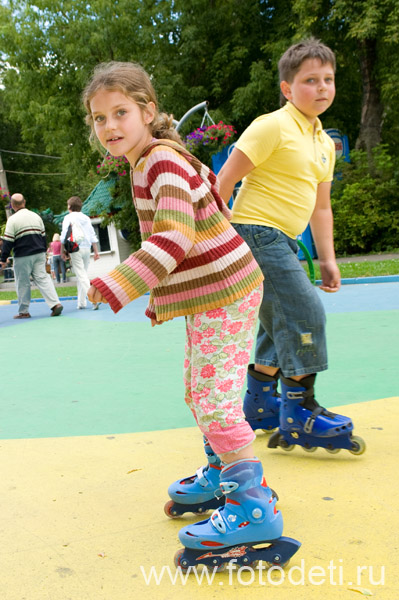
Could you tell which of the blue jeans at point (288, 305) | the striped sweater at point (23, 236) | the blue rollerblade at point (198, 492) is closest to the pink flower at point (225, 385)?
the blue rollerblade at point (198, 492)

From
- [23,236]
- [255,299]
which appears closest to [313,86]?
[255,299]

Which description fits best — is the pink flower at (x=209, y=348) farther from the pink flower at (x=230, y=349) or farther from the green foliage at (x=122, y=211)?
the green foliage at (x=122, y=211)

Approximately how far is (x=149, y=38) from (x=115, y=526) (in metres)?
22.4

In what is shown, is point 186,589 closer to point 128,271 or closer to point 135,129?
point 128,271

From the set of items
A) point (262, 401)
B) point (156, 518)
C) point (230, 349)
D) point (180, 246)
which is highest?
point (180, 246)

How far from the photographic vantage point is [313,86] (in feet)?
10.1

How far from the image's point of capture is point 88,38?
76.2ft

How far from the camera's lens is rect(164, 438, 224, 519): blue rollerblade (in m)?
2.54

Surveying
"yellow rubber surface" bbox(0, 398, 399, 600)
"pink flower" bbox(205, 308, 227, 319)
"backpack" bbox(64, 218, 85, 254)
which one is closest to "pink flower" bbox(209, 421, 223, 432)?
"pink flower" bbox(205, 308, 227, 319)

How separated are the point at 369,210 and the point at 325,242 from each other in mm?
15571

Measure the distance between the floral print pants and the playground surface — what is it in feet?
1.48

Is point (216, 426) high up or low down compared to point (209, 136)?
down

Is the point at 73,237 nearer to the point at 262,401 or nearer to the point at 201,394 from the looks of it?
the point at 262,401

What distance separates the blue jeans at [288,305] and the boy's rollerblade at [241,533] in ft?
2.97
